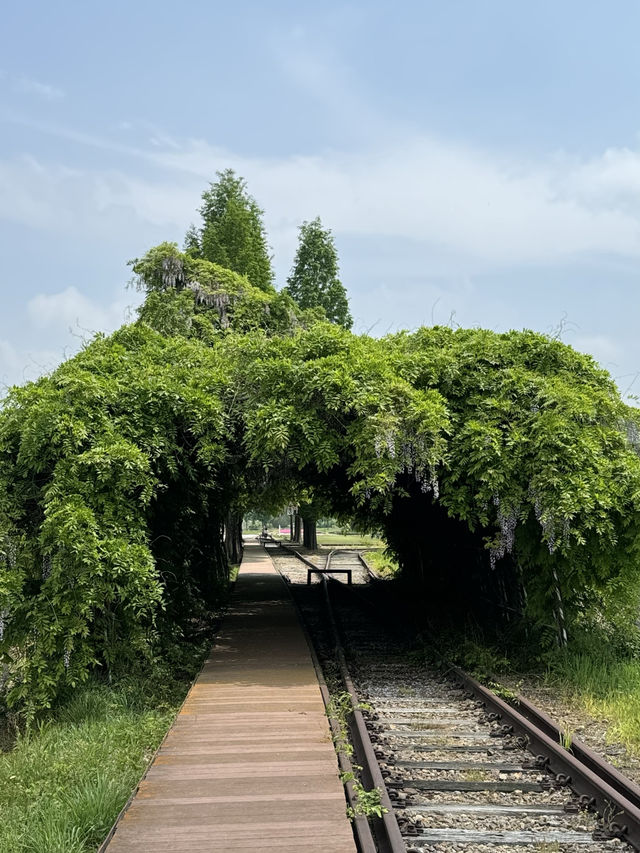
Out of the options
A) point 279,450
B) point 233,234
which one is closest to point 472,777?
point 279,450

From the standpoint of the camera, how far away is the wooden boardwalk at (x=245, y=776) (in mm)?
4246

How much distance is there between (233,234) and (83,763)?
107 ft

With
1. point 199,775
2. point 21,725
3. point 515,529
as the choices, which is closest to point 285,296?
point 515,529

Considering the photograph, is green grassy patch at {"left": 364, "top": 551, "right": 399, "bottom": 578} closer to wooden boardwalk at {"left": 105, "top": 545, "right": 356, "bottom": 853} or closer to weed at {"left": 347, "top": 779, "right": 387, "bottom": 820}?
wooden boardwalk at {"left": 105, "top": 545, "right": 356, "bottom": 853}

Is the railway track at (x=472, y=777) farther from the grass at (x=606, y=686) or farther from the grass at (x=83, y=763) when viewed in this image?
the grass at (x=83, y=763)

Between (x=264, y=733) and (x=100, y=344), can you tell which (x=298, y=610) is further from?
(x=264, y=733)

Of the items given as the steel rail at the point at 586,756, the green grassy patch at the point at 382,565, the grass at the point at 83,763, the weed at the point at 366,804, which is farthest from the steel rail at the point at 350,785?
the green grassy patch at the point at 382,565

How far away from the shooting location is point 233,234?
36.1 metres

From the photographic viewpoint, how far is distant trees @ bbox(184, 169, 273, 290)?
3553 centimetres

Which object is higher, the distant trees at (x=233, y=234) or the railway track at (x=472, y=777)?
the distant trees at (x=233, y=234)

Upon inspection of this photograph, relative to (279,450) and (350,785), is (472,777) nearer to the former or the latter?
(350,785)

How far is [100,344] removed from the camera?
11.3m

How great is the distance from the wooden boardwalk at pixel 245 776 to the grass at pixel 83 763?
26 cm

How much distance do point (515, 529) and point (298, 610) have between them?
7825mm
